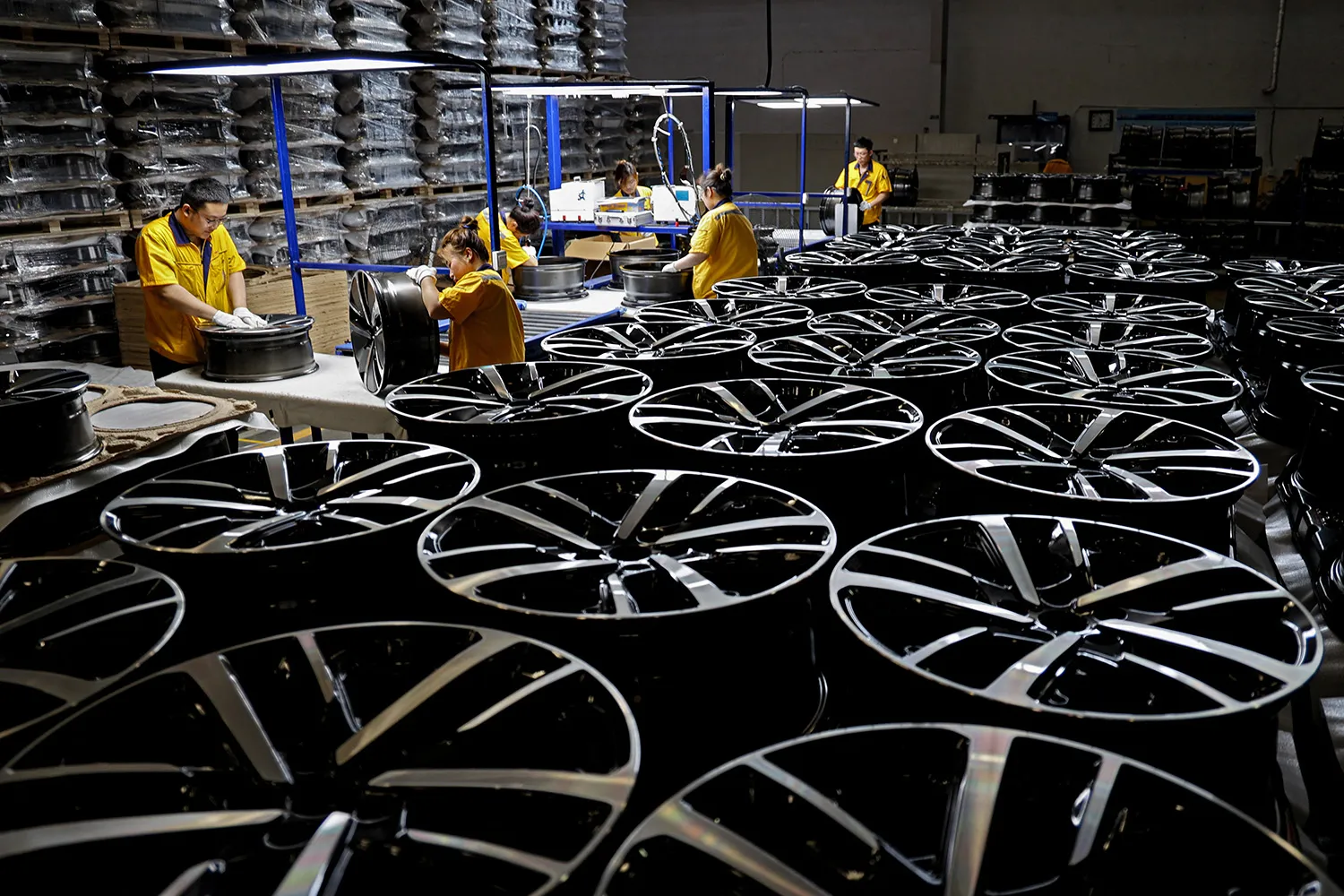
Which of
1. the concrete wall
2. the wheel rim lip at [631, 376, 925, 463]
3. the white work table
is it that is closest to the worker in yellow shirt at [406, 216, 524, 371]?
the white work table

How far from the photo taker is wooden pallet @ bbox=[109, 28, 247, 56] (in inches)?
255

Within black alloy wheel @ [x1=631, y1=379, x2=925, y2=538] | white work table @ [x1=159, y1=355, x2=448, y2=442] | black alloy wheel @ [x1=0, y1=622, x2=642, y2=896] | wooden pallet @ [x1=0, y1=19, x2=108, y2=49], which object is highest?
wooden pallet @ [x1=0, y1=19, x2=108, y2=49]

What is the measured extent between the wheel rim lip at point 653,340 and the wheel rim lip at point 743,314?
0.08 m

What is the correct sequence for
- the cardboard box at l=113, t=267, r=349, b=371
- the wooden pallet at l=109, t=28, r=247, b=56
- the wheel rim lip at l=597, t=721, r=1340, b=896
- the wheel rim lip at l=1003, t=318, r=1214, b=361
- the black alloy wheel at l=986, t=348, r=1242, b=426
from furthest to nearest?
the cardboard box at l=113, t=267, r=349, b=371, the wooden pallet at l=109, t=28, r=247, b=56, the wheel rim lip at l=1003, t=318, r=1214, b=361, the black alloy wheel at l=986, t=348, r=1242, b=426, the wheel rim lip at l=597, t=721, r=1340, b=896

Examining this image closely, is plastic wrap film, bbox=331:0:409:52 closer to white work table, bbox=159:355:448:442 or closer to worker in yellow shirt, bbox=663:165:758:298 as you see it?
worker in yellow shirt, bbox=663:165:758:298

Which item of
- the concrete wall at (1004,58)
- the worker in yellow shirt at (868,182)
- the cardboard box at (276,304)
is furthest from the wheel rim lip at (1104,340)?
the concrete wall at (1004,58)

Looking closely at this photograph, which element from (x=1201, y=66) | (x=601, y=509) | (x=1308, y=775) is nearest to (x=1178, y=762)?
(x=1308, y=775)

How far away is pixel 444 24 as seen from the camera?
8.88m

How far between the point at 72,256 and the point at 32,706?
626 centimetres

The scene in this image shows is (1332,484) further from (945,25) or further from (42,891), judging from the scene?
(945,25)

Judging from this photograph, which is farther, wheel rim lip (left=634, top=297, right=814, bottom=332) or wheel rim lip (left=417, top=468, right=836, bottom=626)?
wheel rim lip (left=634, top=297, right=814, bottom=332)

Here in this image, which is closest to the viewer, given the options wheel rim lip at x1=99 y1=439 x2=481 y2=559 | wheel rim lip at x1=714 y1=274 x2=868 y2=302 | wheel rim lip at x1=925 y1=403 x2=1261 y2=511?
wheel rim lip at x1=99 y1=439 x2=481 y2=559

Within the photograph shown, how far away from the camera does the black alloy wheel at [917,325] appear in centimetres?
343

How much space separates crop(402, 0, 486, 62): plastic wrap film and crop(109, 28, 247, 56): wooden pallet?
6.24 ft
